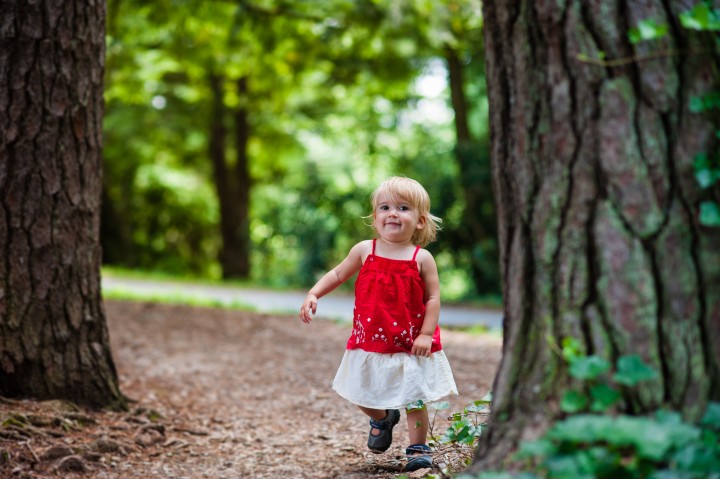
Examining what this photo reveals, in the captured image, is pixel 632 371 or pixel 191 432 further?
pixel 191 432

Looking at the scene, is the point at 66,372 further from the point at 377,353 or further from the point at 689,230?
the point at 689,230

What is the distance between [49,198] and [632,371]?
10.4 feet

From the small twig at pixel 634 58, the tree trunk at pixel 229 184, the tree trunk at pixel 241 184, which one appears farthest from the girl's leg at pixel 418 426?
the tree trunk at pixel 229 184

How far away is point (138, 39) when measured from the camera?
13.9 m

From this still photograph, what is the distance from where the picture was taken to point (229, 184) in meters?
17.3

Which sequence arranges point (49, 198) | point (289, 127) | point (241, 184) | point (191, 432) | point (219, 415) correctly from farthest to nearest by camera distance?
point (241, 184), point (289, 127), point (219, 415), point (191, 432), point (49, 198)

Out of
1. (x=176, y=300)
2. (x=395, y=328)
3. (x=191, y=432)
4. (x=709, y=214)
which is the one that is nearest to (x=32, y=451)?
(x=191, y=432)

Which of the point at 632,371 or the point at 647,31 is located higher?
the point at 647,31

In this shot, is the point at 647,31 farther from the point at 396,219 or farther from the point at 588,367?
the point at 396,219

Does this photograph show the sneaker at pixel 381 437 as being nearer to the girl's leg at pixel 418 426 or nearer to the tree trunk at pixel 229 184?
the girl's leg at pixel 418 426

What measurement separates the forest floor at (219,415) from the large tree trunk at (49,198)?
0.25m

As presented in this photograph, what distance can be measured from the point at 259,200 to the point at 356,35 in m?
9.86

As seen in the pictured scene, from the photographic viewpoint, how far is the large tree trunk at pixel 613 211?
2141 mm

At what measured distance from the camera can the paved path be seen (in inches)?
378
